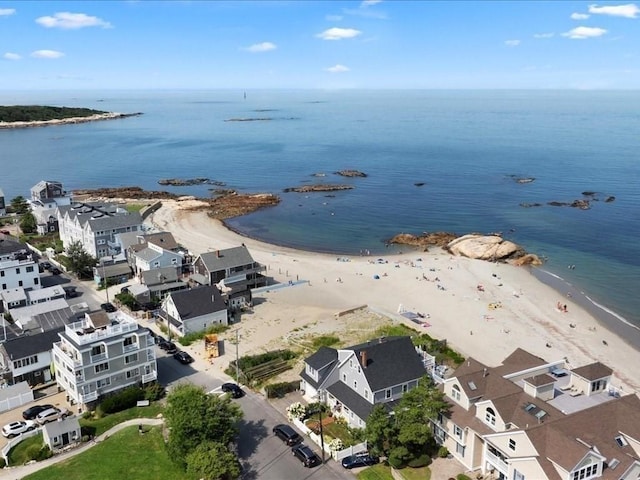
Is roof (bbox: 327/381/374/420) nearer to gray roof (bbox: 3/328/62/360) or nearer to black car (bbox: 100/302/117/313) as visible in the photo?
gray roof (bbox: 3/328/62/360)

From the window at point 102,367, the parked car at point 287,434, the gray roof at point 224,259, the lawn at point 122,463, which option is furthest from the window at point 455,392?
the gray roof at point 224,259

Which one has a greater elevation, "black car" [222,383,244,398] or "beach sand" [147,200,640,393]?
"black car" [222,383,244,398]

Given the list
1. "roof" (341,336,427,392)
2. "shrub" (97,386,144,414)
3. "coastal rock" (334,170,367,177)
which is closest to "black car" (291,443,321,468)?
"roof" (341,336,427,392)

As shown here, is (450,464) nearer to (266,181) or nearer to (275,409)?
(275,409)

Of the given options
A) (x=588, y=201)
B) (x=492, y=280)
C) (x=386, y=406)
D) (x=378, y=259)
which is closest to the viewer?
(x=386, y=406)

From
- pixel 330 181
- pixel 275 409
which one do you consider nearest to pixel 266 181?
pixel 330 181

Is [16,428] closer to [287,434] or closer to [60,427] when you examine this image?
[60,427]
